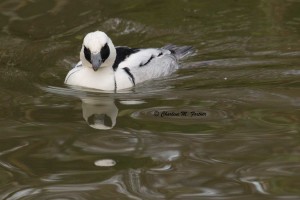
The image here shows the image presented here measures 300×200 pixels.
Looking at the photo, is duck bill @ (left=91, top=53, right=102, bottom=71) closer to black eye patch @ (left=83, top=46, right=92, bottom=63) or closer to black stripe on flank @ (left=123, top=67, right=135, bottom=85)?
black eye patch @ (left=83, top=46, right=92, bottom=63)

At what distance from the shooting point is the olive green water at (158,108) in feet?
20.9

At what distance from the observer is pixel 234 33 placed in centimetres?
1106

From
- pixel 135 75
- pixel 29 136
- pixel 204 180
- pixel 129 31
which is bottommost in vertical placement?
pixel 204 180

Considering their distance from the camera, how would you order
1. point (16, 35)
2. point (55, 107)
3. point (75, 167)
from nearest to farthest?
point (75, 167)
point (55, 107)
point (16, 35)

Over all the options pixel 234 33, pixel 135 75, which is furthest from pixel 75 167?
pixel 234 33

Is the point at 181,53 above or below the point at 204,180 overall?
above

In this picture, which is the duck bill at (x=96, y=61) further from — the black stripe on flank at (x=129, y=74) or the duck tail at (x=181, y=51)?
the duck tail at (x=181, y=51)

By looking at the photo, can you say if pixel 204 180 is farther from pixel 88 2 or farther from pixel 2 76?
pixel 88 2

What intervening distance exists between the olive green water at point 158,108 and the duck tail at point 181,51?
0.11 meters

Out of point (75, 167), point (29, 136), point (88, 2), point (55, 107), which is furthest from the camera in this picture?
point (88, 2)

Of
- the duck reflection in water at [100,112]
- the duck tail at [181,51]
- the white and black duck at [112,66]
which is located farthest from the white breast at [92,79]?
the duck tail at [181,51]

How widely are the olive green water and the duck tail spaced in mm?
113

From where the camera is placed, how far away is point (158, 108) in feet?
27.2

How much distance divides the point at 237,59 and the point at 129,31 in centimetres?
212
